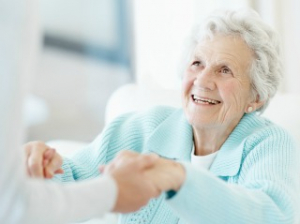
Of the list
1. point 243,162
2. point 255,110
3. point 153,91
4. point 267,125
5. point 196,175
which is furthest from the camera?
point 153,91

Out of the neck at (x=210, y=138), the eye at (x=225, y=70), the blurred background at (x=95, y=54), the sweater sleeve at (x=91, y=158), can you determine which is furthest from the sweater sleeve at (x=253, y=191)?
the blurred background at (x=95, y=54)

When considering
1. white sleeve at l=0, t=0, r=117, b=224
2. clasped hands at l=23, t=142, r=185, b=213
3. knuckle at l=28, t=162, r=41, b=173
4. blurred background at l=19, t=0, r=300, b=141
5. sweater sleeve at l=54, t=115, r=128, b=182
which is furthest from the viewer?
blurred background at l=19, t=0, r=300, b=141

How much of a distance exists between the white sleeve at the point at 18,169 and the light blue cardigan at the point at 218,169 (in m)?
0.30

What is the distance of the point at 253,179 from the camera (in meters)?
1.32

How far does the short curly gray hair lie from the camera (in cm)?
161

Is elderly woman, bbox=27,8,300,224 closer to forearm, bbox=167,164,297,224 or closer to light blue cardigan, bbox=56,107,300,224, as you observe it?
light blue cardigan, bbox=56,107,300,224

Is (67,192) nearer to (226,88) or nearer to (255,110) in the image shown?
(226,88)

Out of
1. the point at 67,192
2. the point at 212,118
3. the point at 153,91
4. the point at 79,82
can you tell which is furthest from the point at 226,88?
the point at 79,82

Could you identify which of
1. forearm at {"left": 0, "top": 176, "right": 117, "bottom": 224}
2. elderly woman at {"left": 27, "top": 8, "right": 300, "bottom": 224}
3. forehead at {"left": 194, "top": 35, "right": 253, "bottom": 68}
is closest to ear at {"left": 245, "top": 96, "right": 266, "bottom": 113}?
elderly woman at {"left": 27, "top": 8, "right": 300, "bottom": 224}

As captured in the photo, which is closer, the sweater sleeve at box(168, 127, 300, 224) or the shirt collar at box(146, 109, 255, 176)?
the sweater sleeve at box(168, 127, 300, 224)

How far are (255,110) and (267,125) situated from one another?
0.12 meters

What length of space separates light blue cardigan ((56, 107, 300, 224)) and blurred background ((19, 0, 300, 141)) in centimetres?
101

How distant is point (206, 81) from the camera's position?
5.23 ft

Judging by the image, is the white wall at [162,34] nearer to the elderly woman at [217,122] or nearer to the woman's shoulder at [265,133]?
the elderly woman at [217,122]
